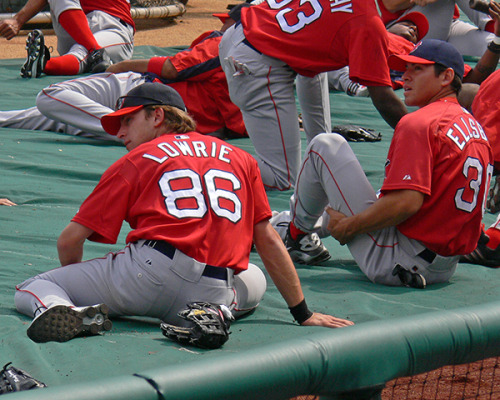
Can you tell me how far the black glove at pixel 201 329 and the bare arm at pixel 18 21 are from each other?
474 cm


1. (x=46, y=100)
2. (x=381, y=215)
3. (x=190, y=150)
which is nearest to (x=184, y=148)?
(x=190, y=150)

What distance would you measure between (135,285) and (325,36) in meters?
1.91

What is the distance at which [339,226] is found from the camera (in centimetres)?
321

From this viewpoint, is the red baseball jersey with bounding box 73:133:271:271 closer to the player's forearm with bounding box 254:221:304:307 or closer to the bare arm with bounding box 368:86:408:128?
the player's forearm with bounding box 254:221:304:307

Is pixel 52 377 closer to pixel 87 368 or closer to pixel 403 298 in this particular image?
pixel 87 368

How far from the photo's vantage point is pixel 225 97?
5.38 meters

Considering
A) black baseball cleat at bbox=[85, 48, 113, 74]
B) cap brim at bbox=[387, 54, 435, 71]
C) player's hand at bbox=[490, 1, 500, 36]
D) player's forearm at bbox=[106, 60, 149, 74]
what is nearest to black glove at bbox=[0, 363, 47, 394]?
cap brim at bbox=[387, 54, 435, 71]

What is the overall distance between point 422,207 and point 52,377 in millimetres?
1523

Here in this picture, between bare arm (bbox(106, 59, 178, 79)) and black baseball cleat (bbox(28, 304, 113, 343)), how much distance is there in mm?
3153

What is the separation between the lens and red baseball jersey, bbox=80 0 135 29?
24.7 feet

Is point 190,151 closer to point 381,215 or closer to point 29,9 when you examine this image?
point 381,215

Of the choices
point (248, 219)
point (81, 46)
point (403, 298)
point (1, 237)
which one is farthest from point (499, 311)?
point (81, 46)

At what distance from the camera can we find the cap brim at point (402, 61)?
321cm

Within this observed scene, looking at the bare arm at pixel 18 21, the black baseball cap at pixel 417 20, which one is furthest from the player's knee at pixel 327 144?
the bare arm at pixel 18 21
